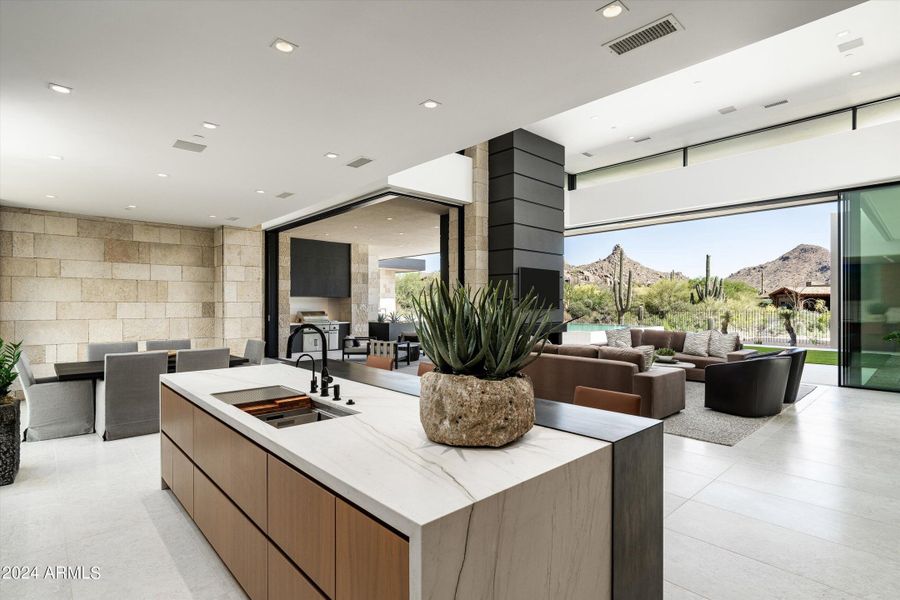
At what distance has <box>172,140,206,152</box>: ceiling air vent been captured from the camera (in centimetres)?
389

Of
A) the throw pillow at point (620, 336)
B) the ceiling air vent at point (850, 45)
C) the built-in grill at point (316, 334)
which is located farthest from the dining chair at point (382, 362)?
the built-in grill at point (316, 334)

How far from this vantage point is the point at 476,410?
133 centimetres

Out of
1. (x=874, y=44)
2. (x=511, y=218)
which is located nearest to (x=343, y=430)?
(x=511, y=218)

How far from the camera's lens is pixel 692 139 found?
27.0 feet

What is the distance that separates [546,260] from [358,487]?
22.8ft

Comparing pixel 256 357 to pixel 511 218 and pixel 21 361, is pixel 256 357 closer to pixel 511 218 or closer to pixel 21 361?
pixel 21 361

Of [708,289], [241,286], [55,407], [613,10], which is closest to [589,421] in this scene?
[613,10]

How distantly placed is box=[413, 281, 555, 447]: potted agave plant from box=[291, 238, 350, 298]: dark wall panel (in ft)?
35.6

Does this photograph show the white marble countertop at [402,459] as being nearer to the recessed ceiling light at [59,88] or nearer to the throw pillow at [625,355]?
the recessed ceiling light at [59,88]

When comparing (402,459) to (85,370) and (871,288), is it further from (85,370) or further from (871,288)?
(871,288)

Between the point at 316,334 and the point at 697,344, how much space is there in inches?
343

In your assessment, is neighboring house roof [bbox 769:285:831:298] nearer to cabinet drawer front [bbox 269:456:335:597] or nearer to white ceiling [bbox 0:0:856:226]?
white ceiling [bbox 0:0:856:226]

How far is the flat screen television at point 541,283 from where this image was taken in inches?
281

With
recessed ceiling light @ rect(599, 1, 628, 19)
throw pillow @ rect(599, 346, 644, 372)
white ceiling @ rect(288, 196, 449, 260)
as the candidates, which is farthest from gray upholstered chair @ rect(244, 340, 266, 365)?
recessed ceiling light @ rect(599, 1, 628, 19)
